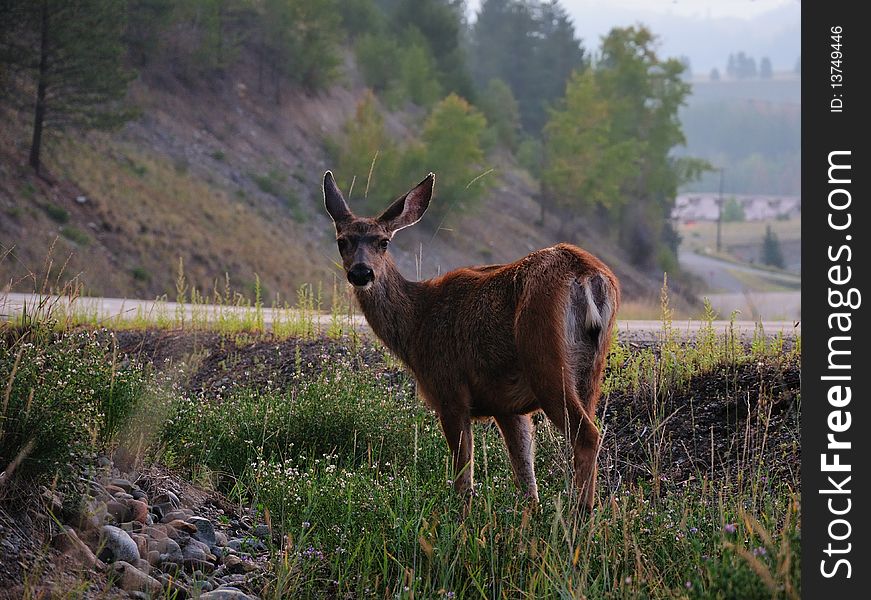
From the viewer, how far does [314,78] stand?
54062 millimetres

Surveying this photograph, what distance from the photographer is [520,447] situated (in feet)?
20.2

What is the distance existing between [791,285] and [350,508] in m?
99.8

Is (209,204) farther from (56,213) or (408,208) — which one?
(408,208)

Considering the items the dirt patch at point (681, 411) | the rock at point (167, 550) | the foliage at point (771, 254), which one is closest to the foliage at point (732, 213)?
the foliage at point (771, 254)

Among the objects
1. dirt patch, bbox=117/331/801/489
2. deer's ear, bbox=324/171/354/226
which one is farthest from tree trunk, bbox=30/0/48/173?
deer's ear, bbox=324/171/354/226

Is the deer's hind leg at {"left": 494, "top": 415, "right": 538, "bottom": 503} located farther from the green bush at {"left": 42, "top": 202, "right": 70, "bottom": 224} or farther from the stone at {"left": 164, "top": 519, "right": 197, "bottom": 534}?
the green bush at {"left": 42, "top": 202, "right": 70, "bottom": 224}

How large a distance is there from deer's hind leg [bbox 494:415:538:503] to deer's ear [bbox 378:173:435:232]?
1.42 meters

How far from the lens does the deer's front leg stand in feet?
19.5

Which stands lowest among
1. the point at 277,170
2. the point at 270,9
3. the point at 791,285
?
the point at 791,285

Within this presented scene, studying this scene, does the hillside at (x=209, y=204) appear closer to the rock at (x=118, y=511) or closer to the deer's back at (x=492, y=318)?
the deer's back at (x=492, y=318)

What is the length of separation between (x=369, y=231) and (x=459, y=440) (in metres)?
1.47

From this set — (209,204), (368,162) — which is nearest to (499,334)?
(209,204)

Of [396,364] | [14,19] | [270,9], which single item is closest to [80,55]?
[14,19]
